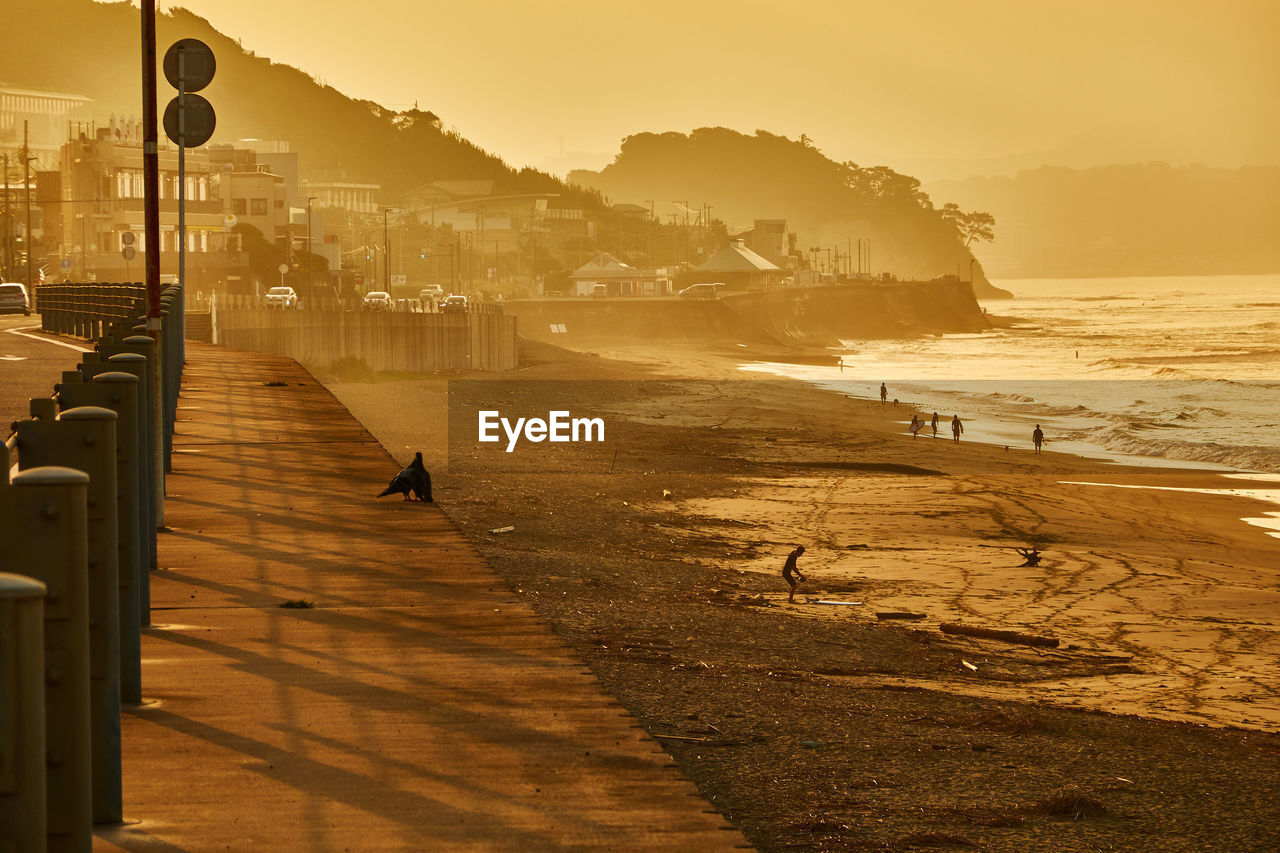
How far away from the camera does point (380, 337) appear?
68.7 meters

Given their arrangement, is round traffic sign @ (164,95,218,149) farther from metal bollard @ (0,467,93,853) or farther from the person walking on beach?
metal bollard @ (0,467,93,853)

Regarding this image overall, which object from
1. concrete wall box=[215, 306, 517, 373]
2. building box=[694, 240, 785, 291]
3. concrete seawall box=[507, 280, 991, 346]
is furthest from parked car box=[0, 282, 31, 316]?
building box=[694, 240, 785, 291]

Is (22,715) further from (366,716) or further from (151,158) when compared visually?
(151,158)

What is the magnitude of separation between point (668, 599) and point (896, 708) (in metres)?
4.75

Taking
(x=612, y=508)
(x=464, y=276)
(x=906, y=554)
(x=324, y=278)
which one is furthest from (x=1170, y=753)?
(x=464, y=276)

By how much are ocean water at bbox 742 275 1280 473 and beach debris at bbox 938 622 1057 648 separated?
103 feet

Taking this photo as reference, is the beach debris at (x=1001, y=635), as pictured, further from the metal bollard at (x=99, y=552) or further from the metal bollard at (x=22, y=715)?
the metal bollard at (x=22, y=715)

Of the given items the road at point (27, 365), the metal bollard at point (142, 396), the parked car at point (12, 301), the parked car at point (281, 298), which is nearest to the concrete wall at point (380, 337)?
the parked car at point (281, 298)

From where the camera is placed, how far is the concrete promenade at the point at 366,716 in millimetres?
5410

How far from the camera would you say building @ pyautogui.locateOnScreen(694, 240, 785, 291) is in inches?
6988

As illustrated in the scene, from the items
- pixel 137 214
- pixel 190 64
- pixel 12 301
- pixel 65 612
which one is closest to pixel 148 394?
pixel 65 612

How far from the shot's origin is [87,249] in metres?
92.2

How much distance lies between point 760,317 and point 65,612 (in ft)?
480

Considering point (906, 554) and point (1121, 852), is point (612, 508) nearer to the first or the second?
point (906, 554)
